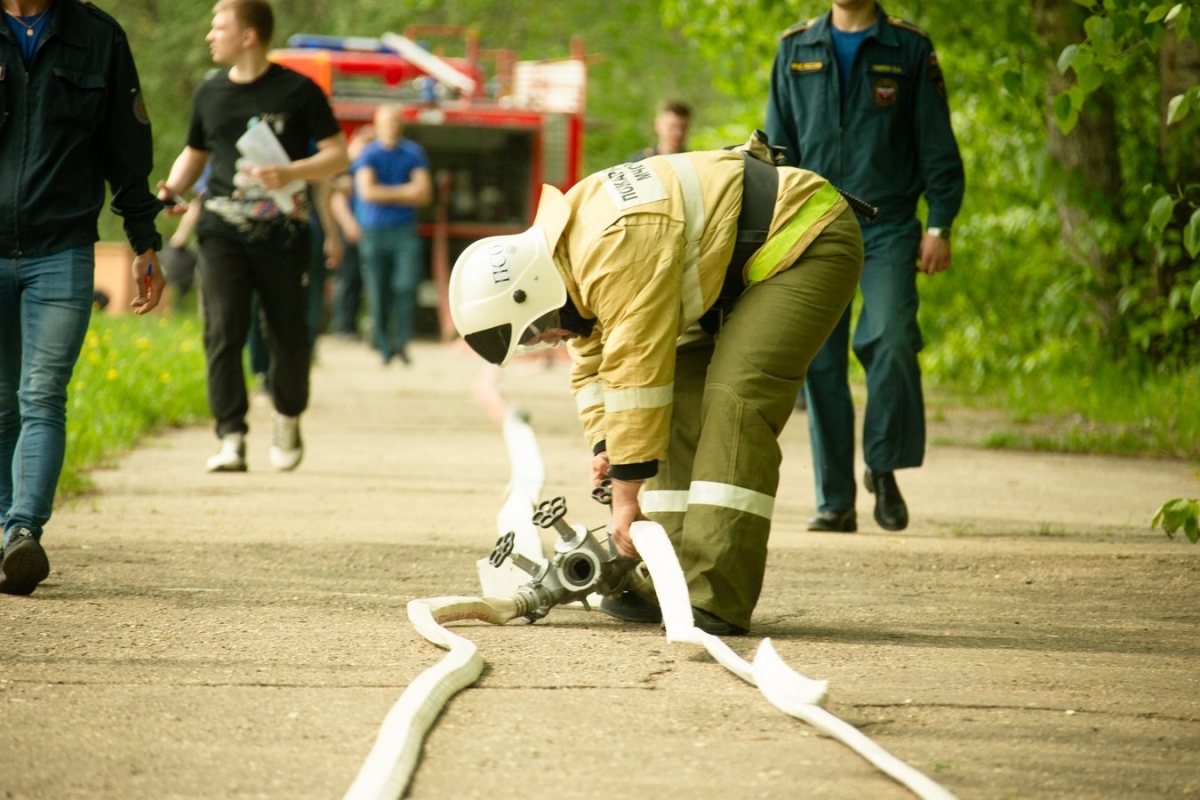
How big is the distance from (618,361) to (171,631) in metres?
1.38

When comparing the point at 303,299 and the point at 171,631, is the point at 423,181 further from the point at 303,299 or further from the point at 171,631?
the point at 171,631

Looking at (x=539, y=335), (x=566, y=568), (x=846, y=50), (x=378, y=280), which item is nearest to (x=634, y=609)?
(x=566, y=568)

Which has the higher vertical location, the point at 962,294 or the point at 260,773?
the point at 260,773

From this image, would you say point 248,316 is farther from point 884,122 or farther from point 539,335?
point 539,335

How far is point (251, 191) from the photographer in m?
8.10

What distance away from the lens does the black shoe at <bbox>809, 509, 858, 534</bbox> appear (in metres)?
6.82

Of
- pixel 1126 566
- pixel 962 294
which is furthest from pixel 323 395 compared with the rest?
pixel 1126 566

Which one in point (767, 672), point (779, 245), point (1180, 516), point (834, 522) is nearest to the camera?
point (767, 672)

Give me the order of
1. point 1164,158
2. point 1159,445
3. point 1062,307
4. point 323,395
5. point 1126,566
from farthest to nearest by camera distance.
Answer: point 323,395
point 1062,307
point 1164,158
point 1159,445
point 1126,566

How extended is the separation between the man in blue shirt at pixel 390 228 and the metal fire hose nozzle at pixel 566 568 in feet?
36.8

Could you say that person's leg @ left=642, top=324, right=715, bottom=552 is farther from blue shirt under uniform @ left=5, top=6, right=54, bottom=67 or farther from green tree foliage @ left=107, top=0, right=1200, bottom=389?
green tree foliage @ left=107, top=0, right=1200, bottom=389

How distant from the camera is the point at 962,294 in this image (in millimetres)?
13594

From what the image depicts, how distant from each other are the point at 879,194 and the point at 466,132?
15551mm

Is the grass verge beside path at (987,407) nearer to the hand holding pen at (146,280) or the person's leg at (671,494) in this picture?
the hand holding pen at (146,280)
